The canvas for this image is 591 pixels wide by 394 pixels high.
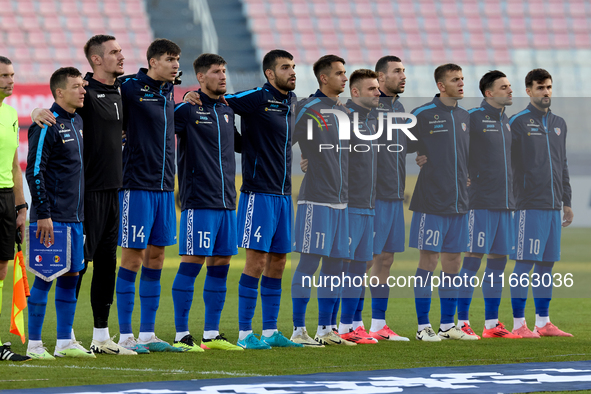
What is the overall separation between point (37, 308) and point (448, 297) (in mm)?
3477

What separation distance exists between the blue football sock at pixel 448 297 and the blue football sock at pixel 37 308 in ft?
11.1

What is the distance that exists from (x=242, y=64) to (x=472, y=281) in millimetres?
15536

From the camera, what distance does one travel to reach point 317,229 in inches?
259

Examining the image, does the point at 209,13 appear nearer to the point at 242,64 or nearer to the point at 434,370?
the point at 242,64

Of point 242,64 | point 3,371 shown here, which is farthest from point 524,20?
point 3,371

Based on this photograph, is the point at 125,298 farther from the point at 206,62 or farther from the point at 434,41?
the point at 434,41

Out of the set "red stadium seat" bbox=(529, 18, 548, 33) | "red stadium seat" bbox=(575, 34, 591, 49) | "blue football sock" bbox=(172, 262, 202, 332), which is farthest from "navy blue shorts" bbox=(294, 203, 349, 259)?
"red stadium seat" bbox=(529, 18, 548, 33)

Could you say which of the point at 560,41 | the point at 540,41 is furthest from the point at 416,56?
the point at 560,41

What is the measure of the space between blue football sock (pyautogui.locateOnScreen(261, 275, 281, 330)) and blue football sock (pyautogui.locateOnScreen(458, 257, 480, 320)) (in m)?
1.87

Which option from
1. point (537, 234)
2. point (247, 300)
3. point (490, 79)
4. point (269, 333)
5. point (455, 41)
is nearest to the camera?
point (247, 300)

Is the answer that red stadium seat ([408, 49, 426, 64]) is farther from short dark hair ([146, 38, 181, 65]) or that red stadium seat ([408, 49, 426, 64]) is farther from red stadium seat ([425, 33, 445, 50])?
short dark hair ([146, 38, 181, 65])

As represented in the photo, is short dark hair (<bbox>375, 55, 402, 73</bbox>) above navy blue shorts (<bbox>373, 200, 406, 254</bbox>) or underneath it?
above

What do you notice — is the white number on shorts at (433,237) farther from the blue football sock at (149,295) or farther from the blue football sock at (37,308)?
the blue football sock at (37,308)

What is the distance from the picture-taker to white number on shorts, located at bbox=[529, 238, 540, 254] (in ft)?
25.0
